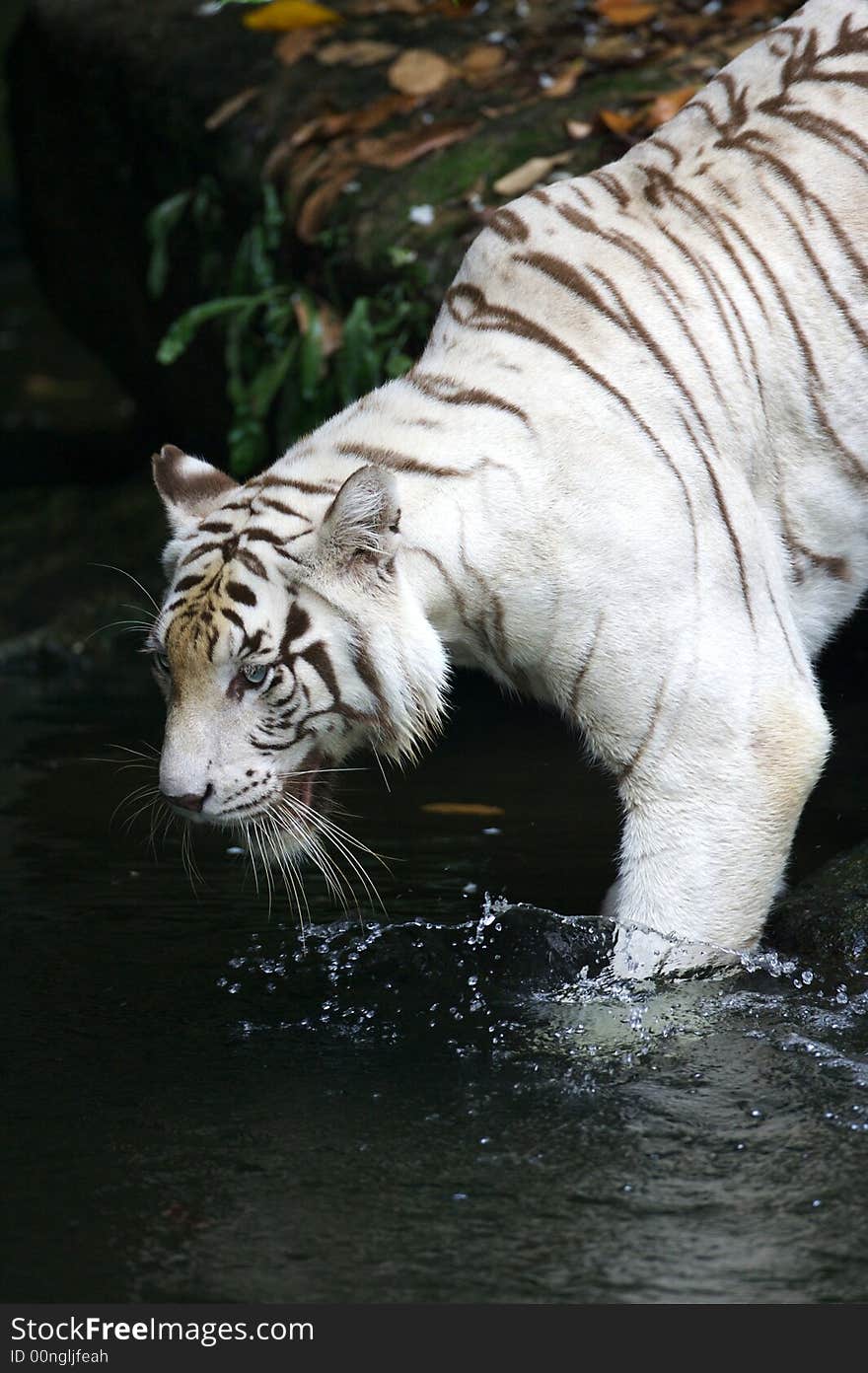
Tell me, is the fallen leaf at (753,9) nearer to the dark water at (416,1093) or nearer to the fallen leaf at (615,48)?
the fallen leaf at (615,48)

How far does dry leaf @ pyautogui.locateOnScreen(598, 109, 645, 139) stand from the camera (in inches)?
195

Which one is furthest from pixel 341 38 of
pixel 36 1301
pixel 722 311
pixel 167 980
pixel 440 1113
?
pixel 36 1301

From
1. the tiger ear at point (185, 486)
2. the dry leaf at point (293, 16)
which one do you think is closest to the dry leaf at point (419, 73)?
the dry leaf at point (293, 16)

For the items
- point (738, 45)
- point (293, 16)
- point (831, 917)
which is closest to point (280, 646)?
point (831, 917)

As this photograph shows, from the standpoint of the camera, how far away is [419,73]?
5.68 metres

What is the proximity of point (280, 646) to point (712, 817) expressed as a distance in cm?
79

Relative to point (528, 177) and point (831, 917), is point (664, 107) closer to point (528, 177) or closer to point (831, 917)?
point (528, 177)

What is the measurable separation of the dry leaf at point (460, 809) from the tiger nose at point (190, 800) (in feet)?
5.08

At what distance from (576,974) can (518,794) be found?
3.82 feet

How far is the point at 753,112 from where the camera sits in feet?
11.3

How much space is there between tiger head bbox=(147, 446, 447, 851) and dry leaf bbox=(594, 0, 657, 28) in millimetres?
3253

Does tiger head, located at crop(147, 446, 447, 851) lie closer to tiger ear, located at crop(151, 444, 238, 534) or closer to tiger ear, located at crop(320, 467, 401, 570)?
tiger ear, located at crop(320, 467, 401, 570)

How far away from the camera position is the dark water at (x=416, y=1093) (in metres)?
2.38

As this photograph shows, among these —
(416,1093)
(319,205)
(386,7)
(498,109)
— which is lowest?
(416,1093)
